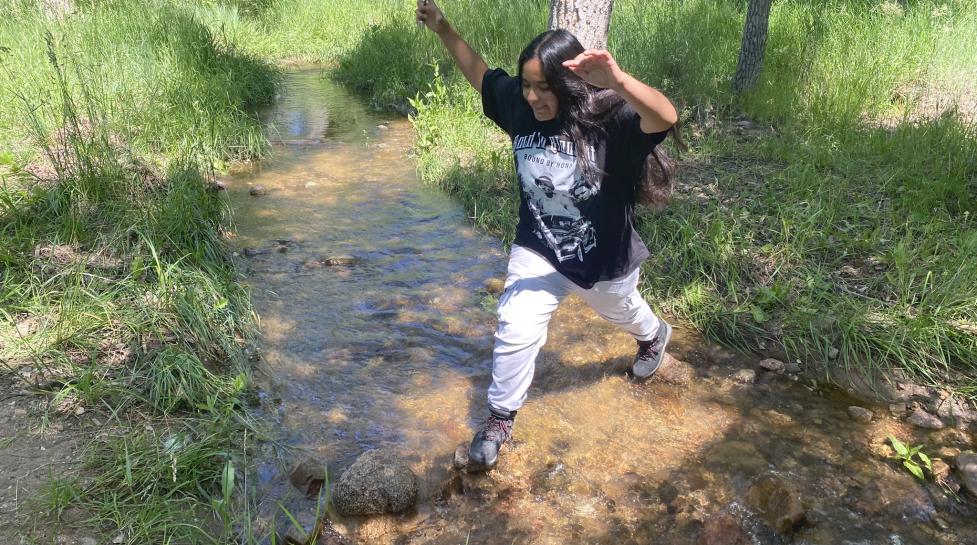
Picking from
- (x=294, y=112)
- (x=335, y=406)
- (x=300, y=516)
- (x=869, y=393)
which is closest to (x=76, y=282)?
(x=335, y=406)

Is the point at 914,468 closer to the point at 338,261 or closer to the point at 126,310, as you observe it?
the point at 338,261

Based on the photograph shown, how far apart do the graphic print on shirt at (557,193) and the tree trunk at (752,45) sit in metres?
4.39

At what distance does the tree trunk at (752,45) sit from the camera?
5793 millimetres

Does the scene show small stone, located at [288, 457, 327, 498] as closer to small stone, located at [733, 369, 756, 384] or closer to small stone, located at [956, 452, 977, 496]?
small stone, located at [733, 369, 756, 384]

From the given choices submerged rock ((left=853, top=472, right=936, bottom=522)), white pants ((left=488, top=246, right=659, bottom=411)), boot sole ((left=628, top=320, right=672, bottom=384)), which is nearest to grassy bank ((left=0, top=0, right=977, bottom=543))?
boot sole ((left=628, top=320, right=672, bottom=384))

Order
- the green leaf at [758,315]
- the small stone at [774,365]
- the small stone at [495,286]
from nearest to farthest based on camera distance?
the small stone at [774,365] < the green leaf at [758,315] < the small stone at [495,286]

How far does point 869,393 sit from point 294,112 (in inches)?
299

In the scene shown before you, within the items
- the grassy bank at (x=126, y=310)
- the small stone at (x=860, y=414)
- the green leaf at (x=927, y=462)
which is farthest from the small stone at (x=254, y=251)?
the green leaf at (x=927, y=462)

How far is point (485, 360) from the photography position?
11.4 ft

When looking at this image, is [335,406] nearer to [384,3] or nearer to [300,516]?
[300,516]

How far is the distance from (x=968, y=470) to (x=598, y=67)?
2.29 metres

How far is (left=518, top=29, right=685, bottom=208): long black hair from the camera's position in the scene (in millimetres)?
2227

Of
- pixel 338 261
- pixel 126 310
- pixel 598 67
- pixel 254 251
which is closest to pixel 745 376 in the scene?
pixel 598 67

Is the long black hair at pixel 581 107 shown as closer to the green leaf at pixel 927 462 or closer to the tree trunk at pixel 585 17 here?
the green leaf at pixel 927 462
